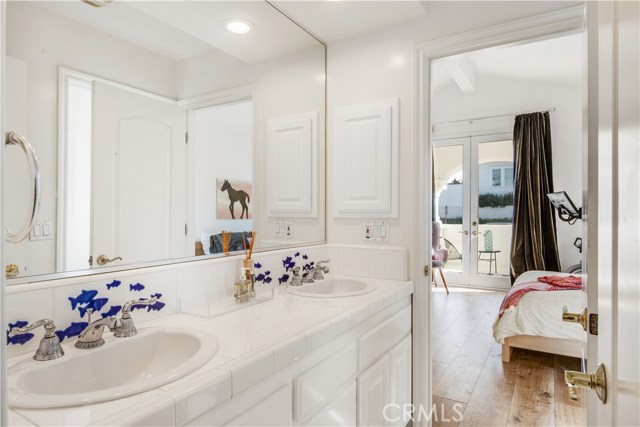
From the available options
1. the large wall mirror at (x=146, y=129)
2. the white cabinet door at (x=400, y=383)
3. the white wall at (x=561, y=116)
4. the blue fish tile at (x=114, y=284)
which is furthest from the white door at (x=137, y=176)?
the white wall at (x=561, y=116)

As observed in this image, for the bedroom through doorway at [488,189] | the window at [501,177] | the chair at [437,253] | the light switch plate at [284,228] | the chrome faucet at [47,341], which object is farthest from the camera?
the window at [501,177]

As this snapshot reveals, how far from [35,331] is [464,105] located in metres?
5.89

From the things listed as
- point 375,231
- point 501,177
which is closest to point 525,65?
point 501,177

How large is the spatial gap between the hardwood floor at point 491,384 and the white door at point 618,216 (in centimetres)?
182

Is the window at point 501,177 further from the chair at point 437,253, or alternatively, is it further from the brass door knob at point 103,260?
the brass door knob at point 103,260

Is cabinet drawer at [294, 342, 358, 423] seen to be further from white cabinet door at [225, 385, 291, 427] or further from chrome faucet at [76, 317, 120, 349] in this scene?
chrome faucet at [76, 317, 120, 349]

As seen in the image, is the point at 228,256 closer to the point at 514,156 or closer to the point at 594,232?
the point at 594,232

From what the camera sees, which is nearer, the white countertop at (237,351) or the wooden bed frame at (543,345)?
the white countertop at (237,351)

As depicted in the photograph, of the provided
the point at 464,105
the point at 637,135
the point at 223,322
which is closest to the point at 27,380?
the point at 223,322

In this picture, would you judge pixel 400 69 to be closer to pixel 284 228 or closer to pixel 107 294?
pixel 284 228

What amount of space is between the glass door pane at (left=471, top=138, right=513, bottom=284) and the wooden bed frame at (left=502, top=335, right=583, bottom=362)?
2.68 m

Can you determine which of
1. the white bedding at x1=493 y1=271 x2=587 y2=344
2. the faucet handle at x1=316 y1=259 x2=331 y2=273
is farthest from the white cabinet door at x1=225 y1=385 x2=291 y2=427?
the white bedding at x1=493 y1=271 x2=587 y2=344

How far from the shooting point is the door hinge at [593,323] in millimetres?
743

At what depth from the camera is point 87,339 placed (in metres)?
1.02
